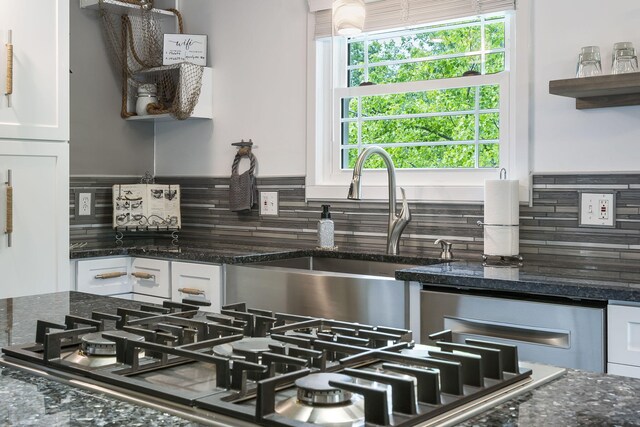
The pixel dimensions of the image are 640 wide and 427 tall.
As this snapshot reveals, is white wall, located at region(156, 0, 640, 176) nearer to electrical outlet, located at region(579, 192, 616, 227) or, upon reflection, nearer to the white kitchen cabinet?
electrical outlet, located at region(579, 192, 616, 227)

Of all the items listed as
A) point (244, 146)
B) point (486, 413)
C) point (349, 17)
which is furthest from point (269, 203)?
point (486, 413)

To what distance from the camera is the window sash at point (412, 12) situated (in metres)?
3.08

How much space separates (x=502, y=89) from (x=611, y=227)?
0.72m

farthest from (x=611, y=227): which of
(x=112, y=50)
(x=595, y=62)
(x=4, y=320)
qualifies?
(x=112, y=50)

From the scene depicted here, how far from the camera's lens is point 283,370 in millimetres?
1120

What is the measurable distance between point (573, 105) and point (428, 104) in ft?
2.38

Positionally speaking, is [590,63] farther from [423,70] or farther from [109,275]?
[109,275]

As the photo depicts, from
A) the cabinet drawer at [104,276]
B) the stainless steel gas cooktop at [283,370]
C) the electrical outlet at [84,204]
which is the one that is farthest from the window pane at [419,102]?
the stainless steel gas cooktop at [283,370]

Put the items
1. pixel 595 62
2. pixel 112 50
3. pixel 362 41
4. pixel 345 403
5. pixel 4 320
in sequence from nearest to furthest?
pixel 345 403 → pixel 4 320 → pixel 595 62 → pixel 362 41 → pixel 112 50

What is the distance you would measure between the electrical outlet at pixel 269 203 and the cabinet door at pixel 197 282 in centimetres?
68

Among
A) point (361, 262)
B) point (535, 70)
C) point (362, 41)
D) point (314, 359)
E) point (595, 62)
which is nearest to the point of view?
point (314, 359)

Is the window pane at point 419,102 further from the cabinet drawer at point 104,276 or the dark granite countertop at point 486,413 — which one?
the dark granite countertop at point 486,413

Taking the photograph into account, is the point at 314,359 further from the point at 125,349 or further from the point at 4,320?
the point at 4,320

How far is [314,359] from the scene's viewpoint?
1125 mm
